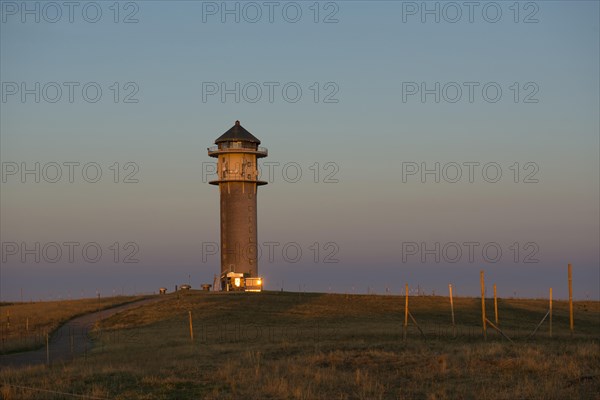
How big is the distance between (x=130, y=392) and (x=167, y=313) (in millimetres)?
38370

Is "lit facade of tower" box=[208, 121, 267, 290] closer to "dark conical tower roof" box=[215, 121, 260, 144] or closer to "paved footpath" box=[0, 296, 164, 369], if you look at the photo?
"dark conical tower roof" box=[215, 121, 260, 144]

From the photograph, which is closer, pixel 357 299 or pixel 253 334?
pixel 253 334

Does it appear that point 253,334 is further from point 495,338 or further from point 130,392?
point 130,392

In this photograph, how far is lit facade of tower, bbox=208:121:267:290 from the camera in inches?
3280

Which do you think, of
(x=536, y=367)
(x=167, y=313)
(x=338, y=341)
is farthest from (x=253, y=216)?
(x=536, y=367)

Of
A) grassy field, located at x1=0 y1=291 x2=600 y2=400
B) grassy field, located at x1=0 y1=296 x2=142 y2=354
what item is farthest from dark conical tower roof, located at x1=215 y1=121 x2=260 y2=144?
grassy field, located at x1=0 y1=291 x2=600 y2=400

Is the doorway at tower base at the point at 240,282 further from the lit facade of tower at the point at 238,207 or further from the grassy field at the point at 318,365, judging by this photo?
the grassy field at the point at 318,365

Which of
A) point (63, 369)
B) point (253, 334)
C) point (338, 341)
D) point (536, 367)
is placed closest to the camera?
point (536, 367)

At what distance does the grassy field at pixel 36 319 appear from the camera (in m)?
51.3

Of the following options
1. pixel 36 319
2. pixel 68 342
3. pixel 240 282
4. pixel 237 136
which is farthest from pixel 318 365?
Answer: pixel 237 136

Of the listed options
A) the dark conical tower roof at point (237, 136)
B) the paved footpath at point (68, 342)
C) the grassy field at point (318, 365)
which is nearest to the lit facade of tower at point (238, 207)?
the dark conical tower roof at point (237, 136)

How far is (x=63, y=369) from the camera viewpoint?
32.8m

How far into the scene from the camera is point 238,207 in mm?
83875

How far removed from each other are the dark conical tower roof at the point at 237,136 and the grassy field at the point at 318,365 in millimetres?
31983
